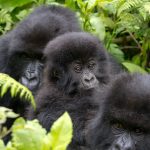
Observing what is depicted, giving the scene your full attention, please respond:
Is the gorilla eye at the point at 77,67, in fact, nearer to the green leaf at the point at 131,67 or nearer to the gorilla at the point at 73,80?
the gorilla at the point at 73,80

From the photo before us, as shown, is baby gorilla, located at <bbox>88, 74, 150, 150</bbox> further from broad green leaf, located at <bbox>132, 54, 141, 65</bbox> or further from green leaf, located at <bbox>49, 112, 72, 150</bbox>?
broad green leaf, located at <bbox>132, 54, 141, 65</bbox>

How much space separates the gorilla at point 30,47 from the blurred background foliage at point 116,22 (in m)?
0.38

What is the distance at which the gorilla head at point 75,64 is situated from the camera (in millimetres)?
3844

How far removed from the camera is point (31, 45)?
4.26 m

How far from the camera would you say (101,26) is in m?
4.92

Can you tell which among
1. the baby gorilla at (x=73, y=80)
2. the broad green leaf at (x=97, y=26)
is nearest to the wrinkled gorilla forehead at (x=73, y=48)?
the baby gorilla at (x=73, y=80)

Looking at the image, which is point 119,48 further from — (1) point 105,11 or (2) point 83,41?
(2) point 83,41

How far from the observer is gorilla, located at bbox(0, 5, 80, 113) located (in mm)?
4242

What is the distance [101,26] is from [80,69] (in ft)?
3.62

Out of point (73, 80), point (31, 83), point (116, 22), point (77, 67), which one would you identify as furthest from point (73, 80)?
point (116, 22)

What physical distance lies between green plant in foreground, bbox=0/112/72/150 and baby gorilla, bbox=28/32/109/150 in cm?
161

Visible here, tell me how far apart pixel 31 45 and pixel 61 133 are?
236cm

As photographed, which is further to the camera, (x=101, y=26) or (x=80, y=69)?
(x=101, y=26)

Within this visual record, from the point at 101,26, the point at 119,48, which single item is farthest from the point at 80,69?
the point at 119,48
